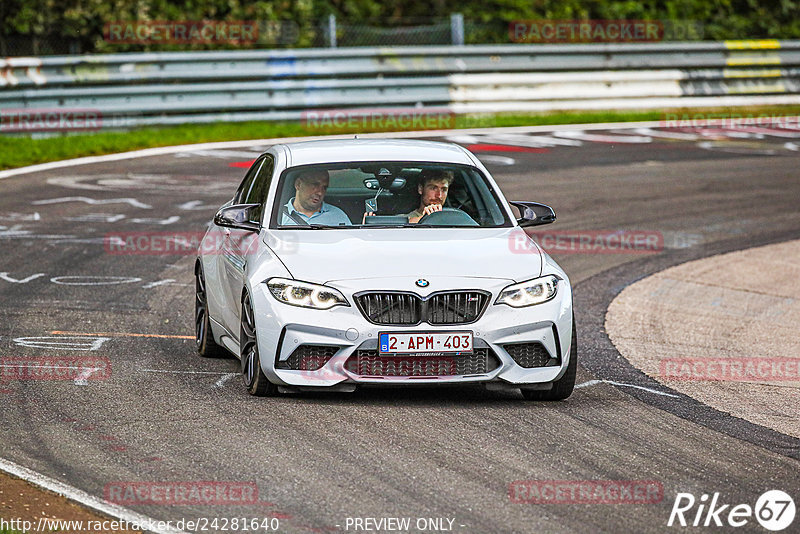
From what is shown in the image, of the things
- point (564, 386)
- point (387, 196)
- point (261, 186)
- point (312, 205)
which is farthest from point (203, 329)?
point (564, 386)

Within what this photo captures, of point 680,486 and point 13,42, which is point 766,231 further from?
point 13,42

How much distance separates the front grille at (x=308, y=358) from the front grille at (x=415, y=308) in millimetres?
327

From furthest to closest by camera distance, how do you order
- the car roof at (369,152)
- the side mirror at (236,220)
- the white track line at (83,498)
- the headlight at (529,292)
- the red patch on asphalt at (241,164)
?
the red patch on asphalt at (241,164), the car roof at (369,152), the side mirror at (236,220), the headlight at (529,292), the white track line at (83,498)

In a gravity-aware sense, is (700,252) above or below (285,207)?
below

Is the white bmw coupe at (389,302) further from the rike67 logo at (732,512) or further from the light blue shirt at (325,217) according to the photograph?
the rike67 logo at (732,512)

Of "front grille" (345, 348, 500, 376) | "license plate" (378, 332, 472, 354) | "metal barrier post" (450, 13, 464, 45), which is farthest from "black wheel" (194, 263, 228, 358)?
"metal barrier post" (450, 13, 464, 45)

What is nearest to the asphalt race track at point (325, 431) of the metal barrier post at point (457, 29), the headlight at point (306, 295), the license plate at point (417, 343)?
the license plate at point (417, 343)

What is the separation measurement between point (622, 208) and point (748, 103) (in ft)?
41.0

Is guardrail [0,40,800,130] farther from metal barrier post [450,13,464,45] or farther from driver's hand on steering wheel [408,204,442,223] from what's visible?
driver's hand on steering wheel [408,204,442,223]

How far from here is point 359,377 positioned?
25.0ft

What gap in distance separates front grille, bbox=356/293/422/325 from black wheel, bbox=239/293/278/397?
705mm

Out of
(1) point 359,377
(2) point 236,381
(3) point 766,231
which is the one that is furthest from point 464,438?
(3) point 766,231

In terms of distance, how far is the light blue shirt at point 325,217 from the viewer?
863 cm

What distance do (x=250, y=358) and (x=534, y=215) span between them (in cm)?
223
